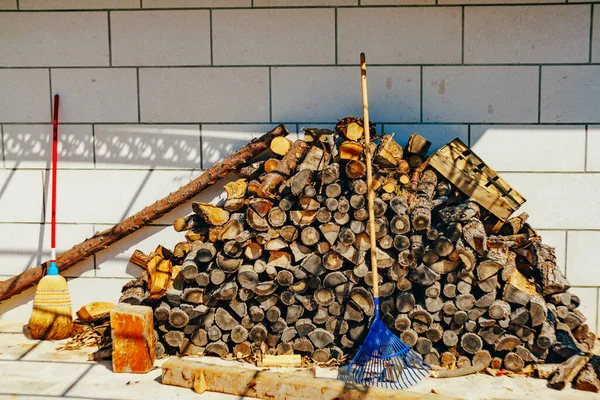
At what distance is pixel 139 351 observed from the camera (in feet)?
14.6

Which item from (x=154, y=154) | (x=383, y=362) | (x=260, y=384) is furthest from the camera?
(x=154, y=154)

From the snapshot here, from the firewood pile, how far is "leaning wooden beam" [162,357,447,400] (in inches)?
17.4

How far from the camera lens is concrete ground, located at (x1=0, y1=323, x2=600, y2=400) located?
4.12 meters

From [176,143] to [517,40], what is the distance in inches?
111

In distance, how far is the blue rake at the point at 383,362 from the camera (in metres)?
4.30

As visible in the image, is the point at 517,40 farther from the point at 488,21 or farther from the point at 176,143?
the point at 176,143

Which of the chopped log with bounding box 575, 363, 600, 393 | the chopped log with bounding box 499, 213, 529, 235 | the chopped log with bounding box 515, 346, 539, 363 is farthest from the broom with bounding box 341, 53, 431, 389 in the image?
the chopped log with bounding box 499, 213, 529, 235

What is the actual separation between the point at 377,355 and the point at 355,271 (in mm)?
590

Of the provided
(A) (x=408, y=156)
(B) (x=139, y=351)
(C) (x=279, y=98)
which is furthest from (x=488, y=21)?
(B) (x=139, y=351)

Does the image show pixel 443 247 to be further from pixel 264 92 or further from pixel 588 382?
pixel 264 92

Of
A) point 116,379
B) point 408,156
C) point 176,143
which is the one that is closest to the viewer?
point 116,379

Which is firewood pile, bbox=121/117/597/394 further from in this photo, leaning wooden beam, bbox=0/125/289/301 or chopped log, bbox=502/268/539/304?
leaning wooden beam, bbox=0/125/289/301

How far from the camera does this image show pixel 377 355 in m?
4.37

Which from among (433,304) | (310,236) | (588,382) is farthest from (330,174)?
(588,382)
